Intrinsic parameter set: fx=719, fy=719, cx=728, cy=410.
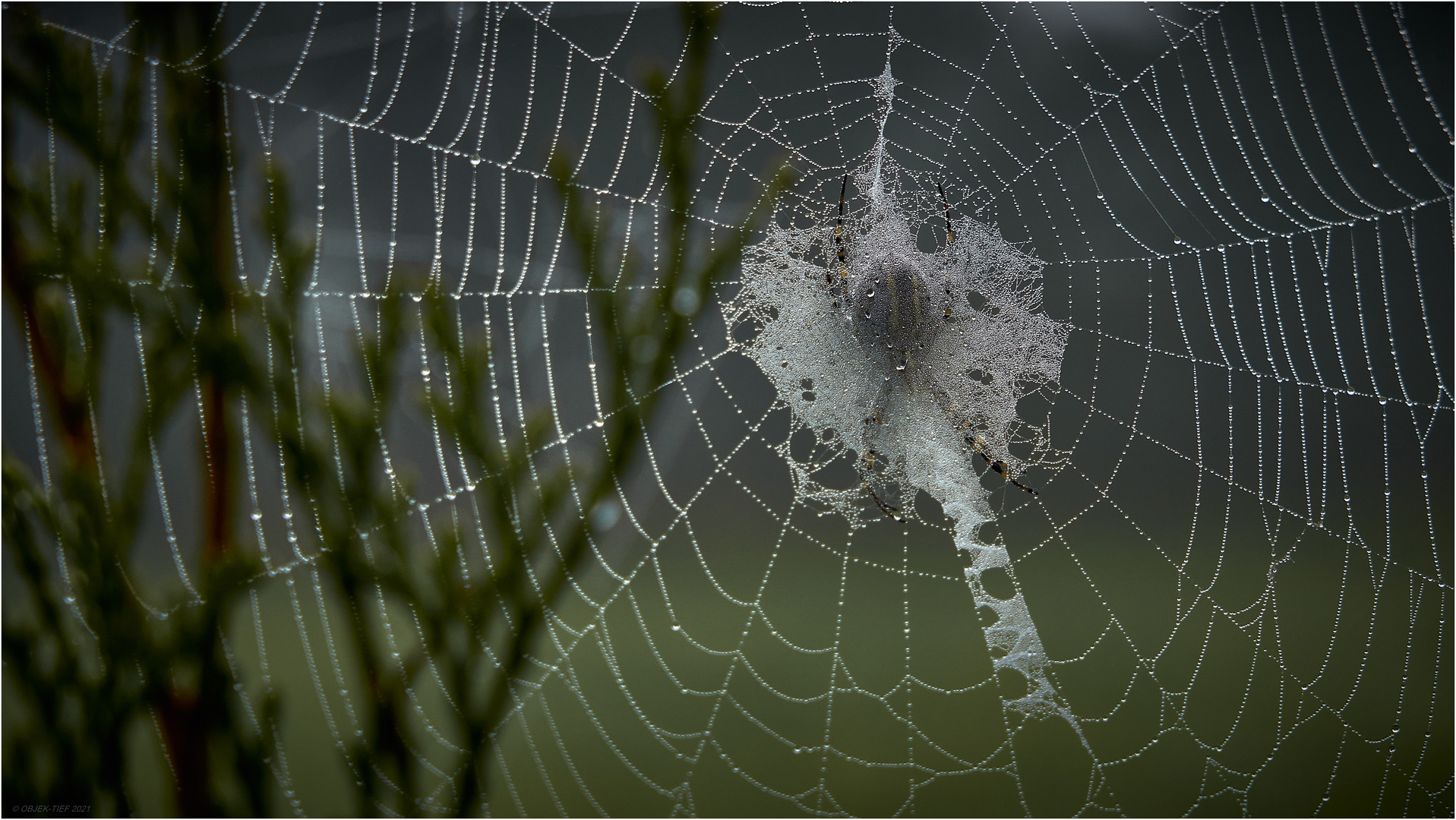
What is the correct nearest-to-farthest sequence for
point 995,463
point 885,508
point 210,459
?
point 210,459, point 885,508, point 995,463

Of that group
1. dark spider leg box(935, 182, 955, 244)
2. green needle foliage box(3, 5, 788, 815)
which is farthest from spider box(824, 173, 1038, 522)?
green needle foliage box(3, 5, 788, 815)

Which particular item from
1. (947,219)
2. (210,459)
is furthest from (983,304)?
(210,459)

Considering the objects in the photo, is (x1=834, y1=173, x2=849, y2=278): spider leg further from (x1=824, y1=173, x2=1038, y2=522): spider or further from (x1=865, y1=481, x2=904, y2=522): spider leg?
(x1=865, y1=481, x2=904, y2=522): spider leg

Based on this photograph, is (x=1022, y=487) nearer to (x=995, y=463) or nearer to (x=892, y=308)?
(x=995, y=463)

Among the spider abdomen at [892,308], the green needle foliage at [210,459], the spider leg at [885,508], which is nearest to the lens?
the green needle foliage at [210,459]

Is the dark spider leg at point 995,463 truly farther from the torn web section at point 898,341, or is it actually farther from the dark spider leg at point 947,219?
the dark spider leg at point 947,219

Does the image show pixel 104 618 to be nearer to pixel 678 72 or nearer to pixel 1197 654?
pixel 678 72

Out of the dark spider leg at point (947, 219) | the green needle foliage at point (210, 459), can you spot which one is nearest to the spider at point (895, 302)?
the dark spider leg at point (947, 219)
